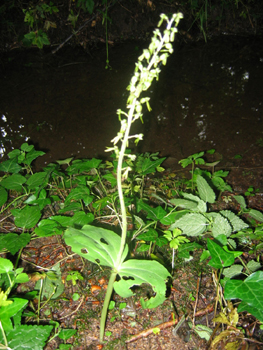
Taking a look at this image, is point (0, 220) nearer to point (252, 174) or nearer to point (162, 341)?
point (162, 341)

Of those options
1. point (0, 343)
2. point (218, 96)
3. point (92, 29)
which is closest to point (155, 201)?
point (0, 343)

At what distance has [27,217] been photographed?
182 cm

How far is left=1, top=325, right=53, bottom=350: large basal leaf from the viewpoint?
46.5 inches

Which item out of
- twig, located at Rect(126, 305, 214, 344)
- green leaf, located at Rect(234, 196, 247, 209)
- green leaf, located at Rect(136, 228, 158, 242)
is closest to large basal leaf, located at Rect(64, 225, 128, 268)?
green leaf, located at Rect(136, 228, 158, 242)

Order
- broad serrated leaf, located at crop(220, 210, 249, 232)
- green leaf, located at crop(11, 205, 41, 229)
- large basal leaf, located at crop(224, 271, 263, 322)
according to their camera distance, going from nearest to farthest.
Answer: large basal leaf, located at crop(224, 271, 263, 322) < broad serrated leaf, located at crop(220, 210, 249, 232) < green leaf, located at crop(11, 205, 41, 229)

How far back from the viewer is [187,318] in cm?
143

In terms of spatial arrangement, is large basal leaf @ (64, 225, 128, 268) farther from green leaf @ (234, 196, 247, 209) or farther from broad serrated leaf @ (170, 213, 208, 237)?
green leaf @ (234, 196, 247, 209)

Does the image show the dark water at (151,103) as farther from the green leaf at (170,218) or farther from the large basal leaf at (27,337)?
the large basal leaf at (27,337)

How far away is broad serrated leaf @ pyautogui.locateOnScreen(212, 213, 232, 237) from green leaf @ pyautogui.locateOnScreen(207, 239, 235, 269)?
0.21 metres

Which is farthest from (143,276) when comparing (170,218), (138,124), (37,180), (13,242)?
(138,124)

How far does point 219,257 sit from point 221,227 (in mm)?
261

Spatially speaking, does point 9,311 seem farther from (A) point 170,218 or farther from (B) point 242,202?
(B) point 242,202

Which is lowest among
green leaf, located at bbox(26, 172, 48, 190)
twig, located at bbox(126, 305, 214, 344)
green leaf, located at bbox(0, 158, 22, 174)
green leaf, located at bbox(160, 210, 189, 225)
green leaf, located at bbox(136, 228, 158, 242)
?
twig, located at bbox(126, 305, 214, 344)

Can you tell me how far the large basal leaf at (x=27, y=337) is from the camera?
118 cm
